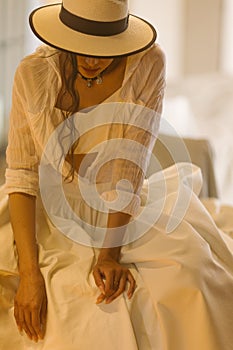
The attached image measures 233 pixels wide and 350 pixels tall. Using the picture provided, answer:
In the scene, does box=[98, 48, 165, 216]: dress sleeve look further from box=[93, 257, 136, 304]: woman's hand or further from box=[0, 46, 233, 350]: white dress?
box=[93, 257, 136, 304]: woman's hand

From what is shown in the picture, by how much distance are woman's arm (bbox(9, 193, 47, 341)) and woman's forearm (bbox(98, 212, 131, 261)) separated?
137mm

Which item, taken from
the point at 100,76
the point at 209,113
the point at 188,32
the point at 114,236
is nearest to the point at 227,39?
the point at 188,32

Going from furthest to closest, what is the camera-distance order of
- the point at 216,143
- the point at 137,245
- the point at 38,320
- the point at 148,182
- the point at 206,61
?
the point at 206,61, the point at 216,143, the point at 148,182, the point at 137,245, the point at 38,320

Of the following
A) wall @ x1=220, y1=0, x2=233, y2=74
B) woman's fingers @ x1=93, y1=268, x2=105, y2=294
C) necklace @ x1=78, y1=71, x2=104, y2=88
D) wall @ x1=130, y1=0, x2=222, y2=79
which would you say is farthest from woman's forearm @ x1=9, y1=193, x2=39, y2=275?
wall @ x1=220, y1=0, x2=233, y2=74

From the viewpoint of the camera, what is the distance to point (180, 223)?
1587mm

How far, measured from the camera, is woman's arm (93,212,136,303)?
143 cm

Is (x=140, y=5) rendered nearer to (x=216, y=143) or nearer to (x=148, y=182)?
(x=216, y=143)

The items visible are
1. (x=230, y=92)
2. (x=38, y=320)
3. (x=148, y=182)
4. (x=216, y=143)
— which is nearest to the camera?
(x=38, y=320)

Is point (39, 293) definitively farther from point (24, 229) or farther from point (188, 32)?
point (188, 32)

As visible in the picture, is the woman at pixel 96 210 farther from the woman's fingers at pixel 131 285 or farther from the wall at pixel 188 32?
the wall at pixel 188 32

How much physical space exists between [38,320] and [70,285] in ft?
0.30

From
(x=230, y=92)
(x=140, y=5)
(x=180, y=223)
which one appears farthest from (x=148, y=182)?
(x=140, y=5)

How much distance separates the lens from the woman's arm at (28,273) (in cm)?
141

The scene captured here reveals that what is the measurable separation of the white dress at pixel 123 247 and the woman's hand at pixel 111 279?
1 centimetres
